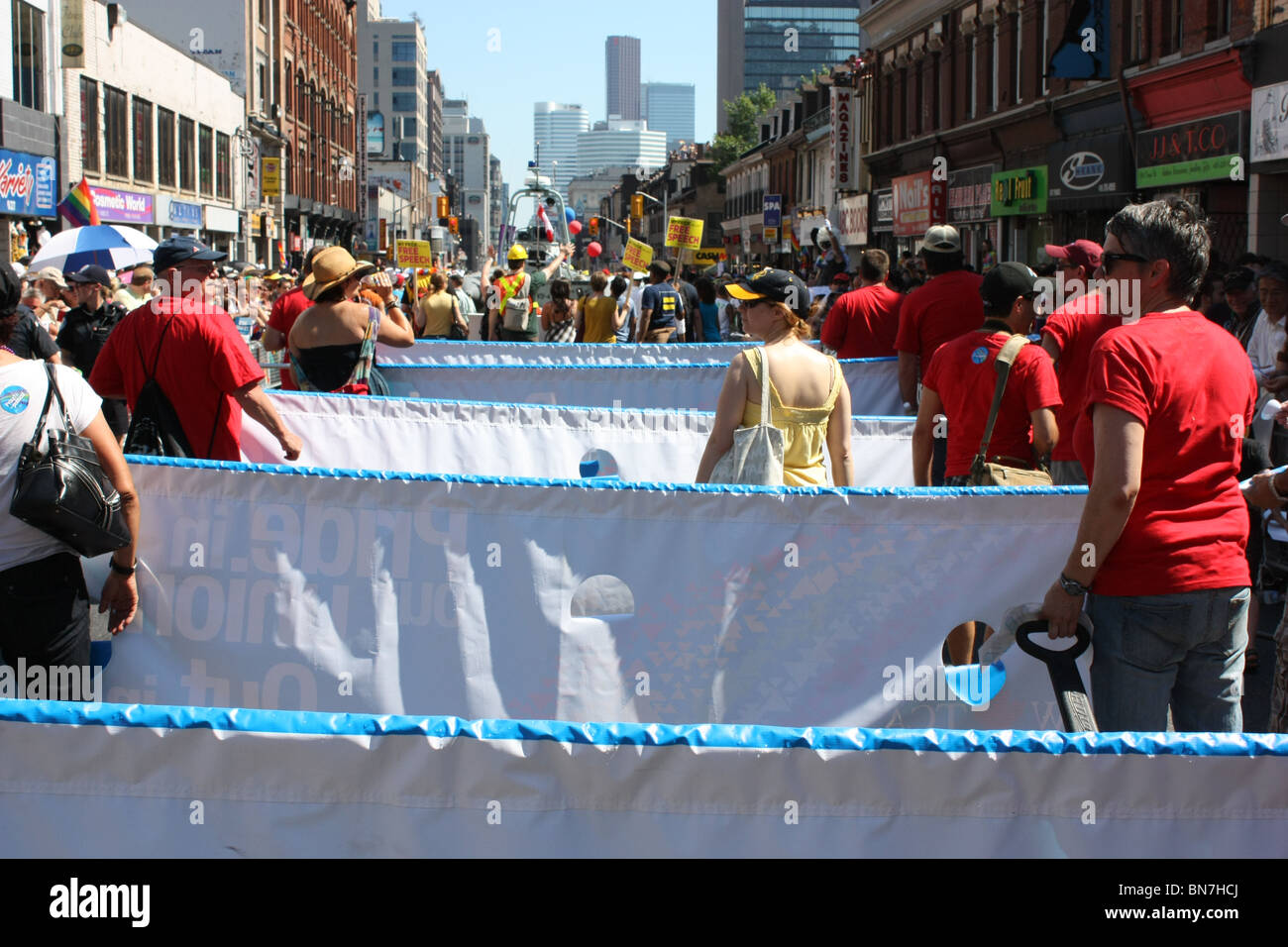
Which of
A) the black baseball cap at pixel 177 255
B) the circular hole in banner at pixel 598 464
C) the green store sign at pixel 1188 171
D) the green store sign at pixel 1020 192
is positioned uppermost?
the green store sign at pixel 1020 192

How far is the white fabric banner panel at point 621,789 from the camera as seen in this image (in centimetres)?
240

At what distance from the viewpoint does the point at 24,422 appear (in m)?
3.95

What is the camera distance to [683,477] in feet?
24.3

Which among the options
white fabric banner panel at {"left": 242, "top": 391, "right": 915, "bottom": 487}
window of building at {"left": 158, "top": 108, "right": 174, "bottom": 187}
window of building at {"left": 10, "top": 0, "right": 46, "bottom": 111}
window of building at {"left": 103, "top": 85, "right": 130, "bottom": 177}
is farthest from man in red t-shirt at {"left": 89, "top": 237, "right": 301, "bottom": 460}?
window of building at {"left": 158, "top": 108, "right": 174, "bottom": 187}

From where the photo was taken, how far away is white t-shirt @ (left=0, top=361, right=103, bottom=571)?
394 cm

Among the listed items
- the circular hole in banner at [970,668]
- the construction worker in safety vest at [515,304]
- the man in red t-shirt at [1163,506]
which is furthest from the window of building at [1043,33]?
the man in red t-shirt at [1163,506]

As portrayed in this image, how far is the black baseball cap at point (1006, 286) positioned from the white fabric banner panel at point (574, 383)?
441 cm

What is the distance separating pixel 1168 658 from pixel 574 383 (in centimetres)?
704

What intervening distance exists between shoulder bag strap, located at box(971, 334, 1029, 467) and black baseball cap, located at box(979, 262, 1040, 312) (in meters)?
0.35

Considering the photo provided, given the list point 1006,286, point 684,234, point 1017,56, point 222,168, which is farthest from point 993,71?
point 222,168

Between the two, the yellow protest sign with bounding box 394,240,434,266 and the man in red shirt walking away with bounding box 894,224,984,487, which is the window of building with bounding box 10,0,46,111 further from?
the man in red shirt walking away with bounding box 894,224,984,487

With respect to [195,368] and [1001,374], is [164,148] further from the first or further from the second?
[1001,374]

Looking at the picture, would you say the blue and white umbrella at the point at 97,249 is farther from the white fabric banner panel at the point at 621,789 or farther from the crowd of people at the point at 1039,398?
the white fabric banner panel at the point at 621,789
